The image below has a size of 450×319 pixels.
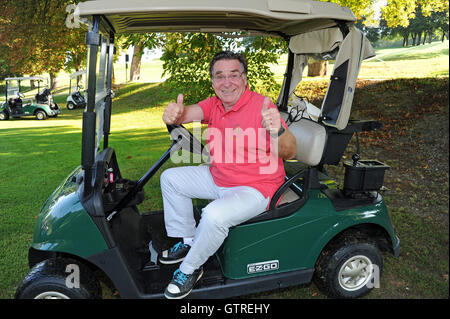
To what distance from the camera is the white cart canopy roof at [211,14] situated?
1789mm

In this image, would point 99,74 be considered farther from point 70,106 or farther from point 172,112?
point 70,106

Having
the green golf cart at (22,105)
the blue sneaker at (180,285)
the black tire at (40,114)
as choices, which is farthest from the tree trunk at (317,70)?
the blue sneaker at (180,285)

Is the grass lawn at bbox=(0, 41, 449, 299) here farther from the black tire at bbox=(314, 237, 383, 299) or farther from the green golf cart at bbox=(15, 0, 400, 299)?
the green golf cart at bbox=(15, 0, 400, 299)

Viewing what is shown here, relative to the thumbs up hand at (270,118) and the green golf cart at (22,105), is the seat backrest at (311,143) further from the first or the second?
the green golf cart at (22,105)

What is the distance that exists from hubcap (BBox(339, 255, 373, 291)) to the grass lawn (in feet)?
0.60

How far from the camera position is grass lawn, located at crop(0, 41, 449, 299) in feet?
9.48

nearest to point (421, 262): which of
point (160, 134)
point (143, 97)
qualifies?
point (160, 134)

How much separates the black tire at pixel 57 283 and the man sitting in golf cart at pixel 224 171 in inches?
19.5

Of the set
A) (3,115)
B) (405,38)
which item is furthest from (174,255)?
(3,115)

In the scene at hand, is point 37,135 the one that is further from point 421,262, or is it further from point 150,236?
point 421,262

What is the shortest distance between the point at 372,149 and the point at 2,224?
6.33 metres

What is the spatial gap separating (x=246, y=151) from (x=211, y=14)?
3.00 feet

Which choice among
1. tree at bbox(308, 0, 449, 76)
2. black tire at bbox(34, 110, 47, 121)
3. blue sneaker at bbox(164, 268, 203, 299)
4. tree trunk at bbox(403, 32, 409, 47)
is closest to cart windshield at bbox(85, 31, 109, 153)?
blue sneaker at bbox(164, 268, 203, 299)
